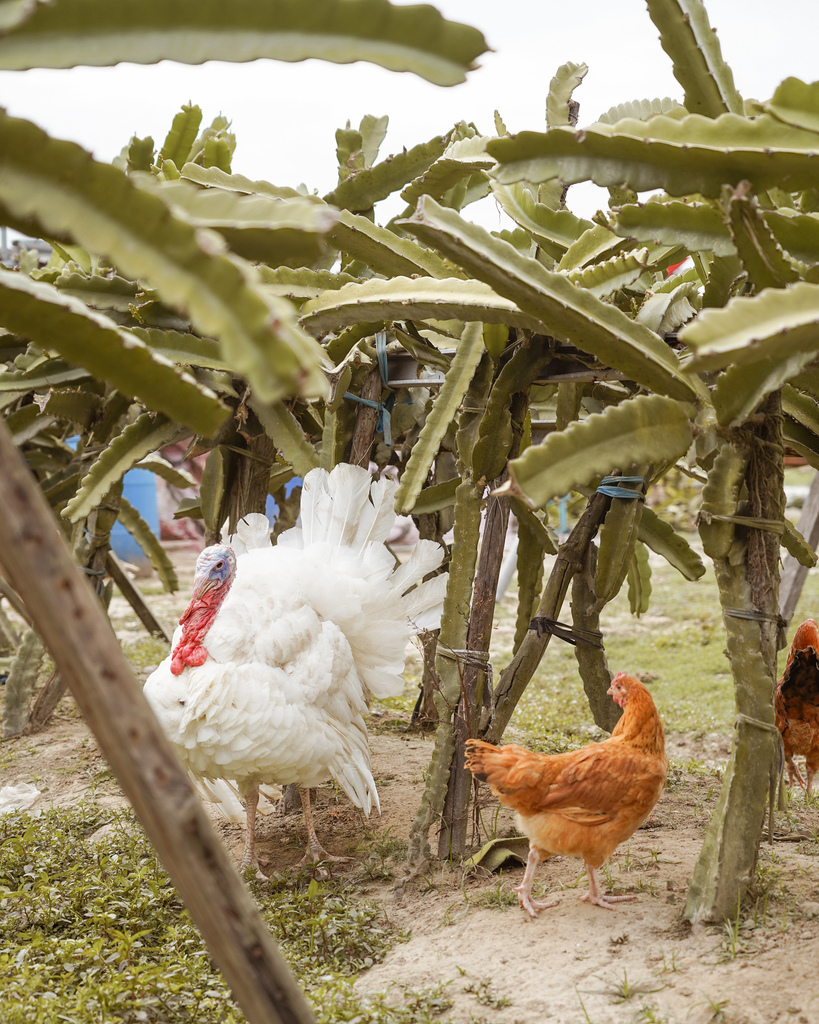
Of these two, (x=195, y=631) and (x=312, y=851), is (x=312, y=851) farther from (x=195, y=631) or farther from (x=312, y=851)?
(x=195, y=631)

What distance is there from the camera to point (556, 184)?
3158 millimetres

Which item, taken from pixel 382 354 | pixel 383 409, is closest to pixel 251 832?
pixel 383 409

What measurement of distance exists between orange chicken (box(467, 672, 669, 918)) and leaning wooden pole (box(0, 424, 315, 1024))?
116 cm

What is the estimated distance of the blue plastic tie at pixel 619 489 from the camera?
9.01ft

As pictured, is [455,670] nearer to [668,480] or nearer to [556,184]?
[556,184]

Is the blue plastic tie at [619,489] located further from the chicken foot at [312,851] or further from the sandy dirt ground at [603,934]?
the chicken foot at [312,851]

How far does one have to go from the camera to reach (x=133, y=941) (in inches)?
96.6

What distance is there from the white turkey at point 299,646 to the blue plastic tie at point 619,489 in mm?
856

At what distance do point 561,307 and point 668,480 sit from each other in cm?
1449

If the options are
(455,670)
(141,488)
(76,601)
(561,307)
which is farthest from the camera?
(141,488)

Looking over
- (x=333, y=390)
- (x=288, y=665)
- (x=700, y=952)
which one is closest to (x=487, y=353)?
(x=333, y=390)

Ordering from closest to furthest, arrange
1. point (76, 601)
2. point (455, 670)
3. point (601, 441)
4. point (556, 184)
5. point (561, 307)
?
point (76, 601)
point (601, 441)
point (561, 307)
point (455, 670)
point (556, 184)

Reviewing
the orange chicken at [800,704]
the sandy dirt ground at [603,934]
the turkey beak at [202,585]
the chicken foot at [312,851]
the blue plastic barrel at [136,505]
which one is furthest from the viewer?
the blue plastic barrel at [136,505]

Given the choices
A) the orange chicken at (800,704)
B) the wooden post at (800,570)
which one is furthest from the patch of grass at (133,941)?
the wooden post at (800,570)
